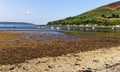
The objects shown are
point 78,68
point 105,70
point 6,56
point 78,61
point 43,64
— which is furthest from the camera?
point 6,56

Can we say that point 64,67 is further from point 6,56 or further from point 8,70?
point 6,56

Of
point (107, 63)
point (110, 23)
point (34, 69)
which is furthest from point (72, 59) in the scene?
point (110, 23)

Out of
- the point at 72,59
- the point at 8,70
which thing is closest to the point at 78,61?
the point at 72,59

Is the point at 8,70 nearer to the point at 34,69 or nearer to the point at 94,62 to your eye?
the point at 34,69

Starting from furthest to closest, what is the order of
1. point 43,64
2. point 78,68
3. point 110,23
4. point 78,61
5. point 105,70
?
1. point 110,23
2. point 78,61
3. point 43,64
4. point 78,68
5. point 105,70

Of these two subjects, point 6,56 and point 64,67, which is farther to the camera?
point 6,56

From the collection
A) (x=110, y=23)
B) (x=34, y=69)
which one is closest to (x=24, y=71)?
(x=34, y=69)

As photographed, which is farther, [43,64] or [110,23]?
[110,23]

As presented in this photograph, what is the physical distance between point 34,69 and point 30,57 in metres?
6.90

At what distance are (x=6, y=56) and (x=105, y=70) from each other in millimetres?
10972

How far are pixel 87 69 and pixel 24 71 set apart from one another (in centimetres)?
444

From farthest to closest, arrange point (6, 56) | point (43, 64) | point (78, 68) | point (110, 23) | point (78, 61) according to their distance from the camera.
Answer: point (110, 23), point (6, 56), point (78, 61), point (43, 64), point (78, 68)

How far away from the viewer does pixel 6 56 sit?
28.6m

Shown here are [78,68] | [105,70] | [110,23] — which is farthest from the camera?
[110,23]
